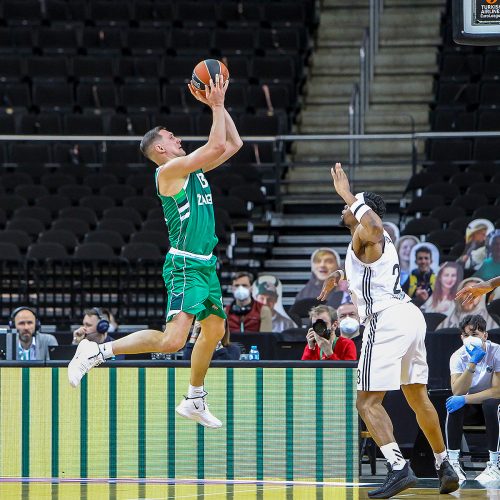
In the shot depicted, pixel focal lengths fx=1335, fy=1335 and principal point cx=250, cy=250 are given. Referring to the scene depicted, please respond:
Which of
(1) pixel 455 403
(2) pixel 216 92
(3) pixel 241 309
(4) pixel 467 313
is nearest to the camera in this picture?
(2) pixel 216 92

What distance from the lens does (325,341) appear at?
37.2 feet

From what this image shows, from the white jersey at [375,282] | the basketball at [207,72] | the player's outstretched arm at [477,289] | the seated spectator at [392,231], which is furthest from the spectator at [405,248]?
the basketball at [207,72]

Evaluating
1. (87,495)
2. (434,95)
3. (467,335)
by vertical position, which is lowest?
(87,495)

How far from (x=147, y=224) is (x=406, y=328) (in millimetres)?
8661

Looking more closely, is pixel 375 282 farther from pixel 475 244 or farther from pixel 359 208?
pixel 475 244

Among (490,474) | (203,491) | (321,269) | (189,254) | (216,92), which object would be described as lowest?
(490,474)

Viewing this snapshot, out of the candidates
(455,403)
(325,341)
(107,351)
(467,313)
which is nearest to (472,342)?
(455,403)

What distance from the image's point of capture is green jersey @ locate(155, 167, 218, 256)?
8.88 metres

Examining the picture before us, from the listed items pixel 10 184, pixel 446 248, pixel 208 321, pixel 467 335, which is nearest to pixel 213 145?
pixel 208 321

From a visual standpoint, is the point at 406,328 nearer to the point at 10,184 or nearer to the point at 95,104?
the point at 10,184

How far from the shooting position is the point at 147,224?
17.2 metres

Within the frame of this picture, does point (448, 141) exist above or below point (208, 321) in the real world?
above

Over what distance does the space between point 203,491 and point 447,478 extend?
1.71 meters

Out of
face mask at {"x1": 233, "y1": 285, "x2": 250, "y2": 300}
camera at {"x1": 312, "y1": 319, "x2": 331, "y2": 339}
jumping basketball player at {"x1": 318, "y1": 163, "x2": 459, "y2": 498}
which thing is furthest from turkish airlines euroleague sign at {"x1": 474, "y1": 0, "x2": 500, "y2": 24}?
face mask at {"x1": 233, "y1": 285, "x2": 250, "y2": 300}
